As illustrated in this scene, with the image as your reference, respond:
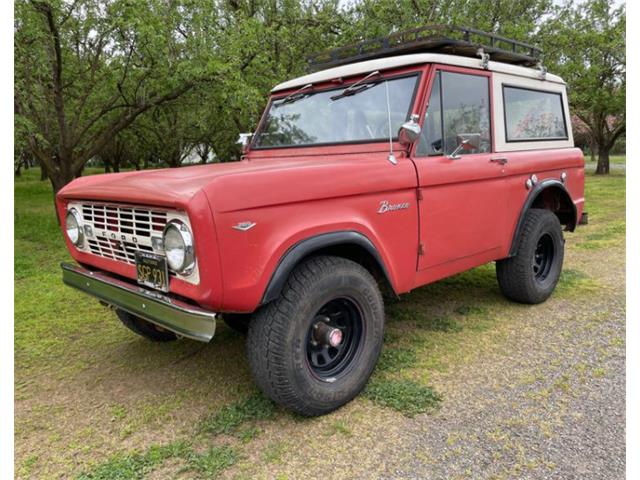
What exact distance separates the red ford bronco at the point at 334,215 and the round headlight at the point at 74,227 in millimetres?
12

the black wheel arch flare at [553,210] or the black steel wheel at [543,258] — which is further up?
the black wheel arch flare at [553,210]

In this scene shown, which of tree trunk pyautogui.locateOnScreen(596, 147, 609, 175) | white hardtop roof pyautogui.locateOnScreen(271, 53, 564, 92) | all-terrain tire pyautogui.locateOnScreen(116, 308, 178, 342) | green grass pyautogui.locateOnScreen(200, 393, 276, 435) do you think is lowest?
green grass pyautogui.locateOnScreen(200, 393, 276, 435)

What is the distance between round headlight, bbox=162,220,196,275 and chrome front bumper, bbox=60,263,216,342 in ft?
0.67

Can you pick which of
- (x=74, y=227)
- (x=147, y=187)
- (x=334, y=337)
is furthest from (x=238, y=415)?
(x=74, y=227)

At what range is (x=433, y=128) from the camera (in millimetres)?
3455

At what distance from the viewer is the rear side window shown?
4.16 m

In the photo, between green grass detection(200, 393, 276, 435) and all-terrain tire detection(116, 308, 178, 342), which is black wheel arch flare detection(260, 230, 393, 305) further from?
all-terrain tire detection(116, 308, 178, 342)

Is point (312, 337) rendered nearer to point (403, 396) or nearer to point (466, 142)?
point (403, 396)

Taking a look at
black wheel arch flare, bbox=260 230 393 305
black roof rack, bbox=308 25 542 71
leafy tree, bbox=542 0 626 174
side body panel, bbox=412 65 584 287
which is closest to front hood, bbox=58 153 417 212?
black wheel arch flare, bbox=260 230 393 305

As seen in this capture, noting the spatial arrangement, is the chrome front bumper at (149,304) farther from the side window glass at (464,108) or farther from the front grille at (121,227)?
the side window glass at (464,108)

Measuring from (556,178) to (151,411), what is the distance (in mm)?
4140

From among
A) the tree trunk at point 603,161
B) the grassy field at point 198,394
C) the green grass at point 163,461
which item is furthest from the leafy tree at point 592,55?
the green grass at point 163,461

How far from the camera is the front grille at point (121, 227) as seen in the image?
2.58 meters

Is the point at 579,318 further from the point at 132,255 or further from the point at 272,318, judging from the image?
the point at 132,255
